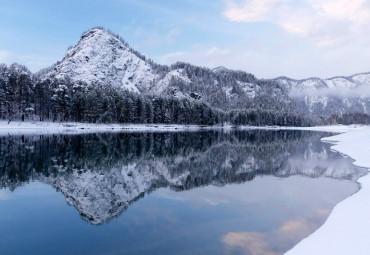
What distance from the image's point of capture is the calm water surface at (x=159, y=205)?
1338 cm

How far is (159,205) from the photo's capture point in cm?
1988

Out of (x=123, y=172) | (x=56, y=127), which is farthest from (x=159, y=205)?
(x=56, y=127)

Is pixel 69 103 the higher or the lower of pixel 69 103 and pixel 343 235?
the higher

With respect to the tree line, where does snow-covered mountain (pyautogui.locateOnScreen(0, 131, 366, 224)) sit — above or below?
below

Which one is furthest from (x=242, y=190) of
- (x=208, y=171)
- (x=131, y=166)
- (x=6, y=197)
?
(x=6, y=197)

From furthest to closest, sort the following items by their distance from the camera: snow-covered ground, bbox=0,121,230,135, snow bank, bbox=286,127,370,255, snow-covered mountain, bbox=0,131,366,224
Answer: snow-covered ground, bbox=0,121,230,135, snow-covered mountain, bbox=0,131,366,224, snow bank, bbox=286,127,370,255

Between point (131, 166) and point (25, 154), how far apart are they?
54.1ft

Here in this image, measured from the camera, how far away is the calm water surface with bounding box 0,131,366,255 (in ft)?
43.9

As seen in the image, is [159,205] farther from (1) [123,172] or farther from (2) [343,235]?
(1) [123,172]

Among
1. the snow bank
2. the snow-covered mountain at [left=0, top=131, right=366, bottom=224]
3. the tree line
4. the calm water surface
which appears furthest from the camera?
the tree line

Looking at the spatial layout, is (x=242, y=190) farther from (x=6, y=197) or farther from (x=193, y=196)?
(x=6, y=197)

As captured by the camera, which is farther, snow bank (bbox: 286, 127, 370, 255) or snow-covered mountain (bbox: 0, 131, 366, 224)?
snow-covered mountain (bbox: 0, 131, 366, 224)

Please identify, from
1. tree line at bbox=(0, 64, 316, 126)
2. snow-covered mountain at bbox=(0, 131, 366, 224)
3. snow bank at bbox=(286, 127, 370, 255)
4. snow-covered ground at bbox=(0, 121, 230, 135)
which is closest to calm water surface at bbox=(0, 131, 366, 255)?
snow-covered mountain at bbox=(0, 131, 366, 224)

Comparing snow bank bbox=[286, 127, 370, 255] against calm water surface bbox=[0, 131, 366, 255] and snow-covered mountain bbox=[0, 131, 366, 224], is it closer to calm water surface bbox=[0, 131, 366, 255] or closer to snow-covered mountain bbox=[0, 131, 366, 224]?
calm water surface bbox=[0, 131, 366, 255]
